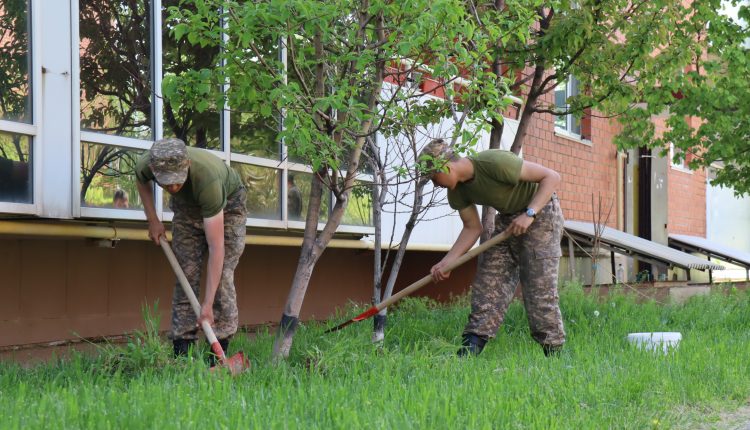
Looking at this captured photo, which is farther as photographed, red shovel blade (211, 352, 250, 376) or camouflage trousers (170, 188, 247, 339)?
camouflage trousers (170, 188, 247, 339)

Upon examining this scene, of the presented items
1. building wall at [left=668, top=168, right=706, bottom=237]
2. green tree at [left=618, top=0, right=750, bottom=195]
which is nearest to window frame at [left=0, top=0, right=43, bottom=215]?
green tree at [left=618, top=0, right=750, bottom=195]

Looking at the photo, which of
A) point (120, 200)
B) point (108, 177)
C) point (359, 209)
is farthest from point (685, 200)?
point (108, 177)

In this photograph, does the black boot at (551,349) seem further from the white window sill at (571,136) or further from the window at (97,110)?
the white window sill at (571,136)

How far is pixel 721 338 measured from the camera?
23.9ft

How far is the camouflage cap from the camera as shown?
5.12 m

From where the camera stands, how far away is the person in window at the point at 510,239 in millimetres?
5984

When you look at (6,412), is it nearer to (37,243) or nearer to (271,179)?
(37,243)

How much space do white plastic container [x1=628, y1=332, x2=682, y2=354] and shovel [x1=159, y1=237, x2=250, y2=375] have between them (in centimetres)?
270

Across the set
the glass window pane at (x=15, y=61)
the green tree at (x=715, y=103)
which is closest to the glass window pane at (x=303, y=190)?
the glass window pane at (x=15, y=61)

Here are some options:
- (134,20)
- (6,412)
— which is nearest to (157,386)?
(6,412)

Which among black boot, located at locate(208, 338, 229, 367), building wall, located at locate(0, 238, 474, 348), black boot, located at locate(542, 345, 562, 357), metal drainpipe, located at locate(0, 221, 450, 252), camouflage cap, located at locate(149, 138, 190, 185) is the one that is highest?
camouflage cap, located at locate(149, 138, 190, 185)

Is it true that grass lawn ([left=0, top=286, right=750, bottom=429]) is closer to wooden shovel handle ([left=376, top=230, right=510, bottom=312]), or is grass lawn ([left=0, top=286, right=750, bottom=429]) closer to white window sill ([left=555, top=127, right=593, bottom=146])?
wooden shovel handle ([left=376, top=230, right=510, bottom=312])

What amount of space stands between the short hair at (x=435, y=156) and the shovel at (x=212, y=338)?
1460mm

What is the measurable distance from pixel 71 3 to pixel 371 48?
75.3 inches
